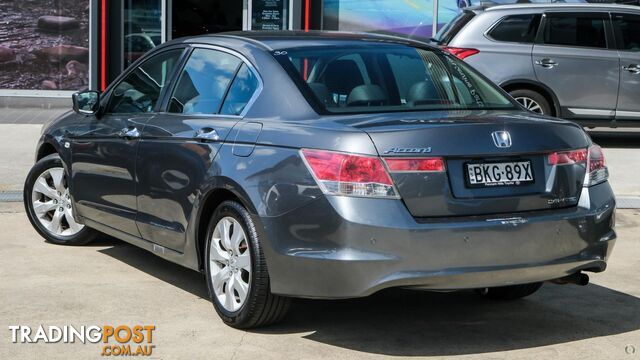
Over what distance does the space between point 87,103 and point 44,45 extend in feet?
33.3

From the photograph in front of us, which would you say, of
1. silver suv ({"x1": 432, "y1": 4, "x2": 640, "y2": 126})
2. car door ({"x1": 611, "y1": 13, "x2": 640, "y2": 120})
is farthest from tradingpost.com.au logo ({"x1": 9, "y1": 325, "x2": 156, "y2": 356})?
car door ({"x1": 611, "y1": 13, "x2": 640, "y2": 120})

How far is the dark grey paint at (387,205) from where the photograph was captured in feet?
16.3

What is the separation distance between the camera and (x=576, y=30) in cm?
1369

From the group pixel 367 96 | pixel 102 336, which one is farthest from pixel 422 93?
pixel 102 336

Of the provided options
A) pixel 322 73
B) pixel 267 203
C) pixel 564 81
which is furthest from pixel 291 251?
pixel 564 81

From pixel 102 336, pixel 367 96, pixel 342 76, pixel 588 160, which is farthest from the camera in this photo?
pixel 342 76

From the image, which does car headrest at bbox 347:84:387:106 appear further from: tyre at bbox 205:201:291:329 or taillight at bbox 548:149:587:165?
taillight at bbox 548:149:587:165

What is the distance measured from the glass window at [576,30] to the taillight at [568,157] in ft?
27.5

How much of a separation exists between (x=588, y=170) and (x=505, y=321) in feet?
3.05

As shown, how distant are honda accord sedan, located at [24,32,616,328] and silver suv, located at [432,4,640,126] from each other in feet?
23.5

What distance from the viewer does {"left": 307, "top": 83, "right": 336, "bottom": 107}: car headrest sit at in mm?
5512

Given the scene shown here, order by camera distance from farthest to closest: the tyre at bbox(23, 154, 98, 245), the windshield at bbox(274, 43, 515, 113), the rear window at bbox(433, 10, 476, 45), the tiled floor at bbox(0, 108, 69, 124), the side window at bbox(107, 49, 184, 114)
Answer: the tiled floor at bbox(0, 108, 69, 124), the rear window at bbox(433, 10, 476, 45), the tyre at bbox(23, 154, 98, 245), the side window at bbox(107, 49, 184, 114), the windshield at bbox(274, 43, 515, 113)

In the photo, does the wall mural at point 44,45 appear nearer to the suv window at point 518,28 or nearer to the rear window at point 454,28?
the rear window at point 454,28

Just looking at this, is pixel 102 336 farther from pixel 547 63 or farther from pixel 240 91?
pixel 547 63
